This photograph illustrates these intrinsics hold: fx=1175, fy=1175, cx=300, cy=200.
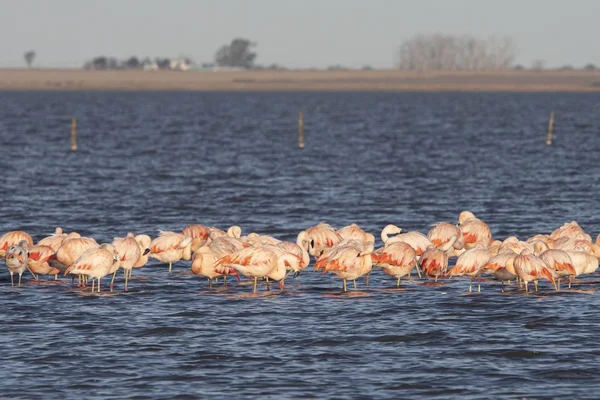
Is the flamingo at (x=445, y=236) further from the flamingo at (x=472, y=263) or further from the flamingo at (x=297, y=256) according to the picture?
the flamingo at (x=297, y=256)

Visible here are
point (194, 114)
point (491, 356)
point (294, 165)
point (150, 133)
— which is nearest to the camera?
point (491, 356)

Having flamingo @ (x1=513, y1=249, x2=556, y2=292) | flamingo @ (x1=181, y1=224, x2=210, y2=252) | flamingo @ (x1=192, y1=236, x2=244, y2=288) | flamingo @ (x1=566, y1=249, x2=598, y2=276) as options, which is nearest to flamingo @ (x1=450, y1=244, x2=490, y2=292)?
flamingo @ (x1=513, y1=249, x2=556, y2=292)

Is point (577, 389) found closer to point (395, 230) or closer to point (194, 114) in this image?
point (395, 230)

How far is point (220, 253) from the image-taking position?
2566 centimetres

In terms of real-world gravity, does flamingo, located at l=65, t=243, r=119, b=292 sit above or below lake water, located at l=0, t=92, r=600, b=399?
above

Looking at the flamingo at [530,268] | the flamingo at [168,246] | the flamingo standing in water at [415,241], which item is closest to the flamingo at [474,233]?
the flamingo standing in water at [415,241]

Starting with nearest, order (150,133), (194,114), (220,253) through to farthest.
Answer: (220,253), (150,133), (194,114)

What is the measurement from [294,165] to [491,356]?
47.3 meters

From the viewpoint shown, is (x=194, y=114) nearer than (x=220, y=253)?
No

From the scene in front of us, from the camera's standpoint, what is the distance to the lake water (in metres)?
18.8

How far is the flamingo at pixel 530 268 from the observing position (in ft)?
80.3

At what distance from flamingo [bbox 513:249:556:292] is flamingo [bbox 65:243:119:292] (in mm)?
8598

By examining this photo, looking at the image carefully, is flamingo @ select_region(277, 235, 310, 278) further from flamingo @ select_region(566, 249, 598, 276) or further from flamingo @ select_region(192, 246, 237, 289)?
flamingo @ select_region(566, 249, 598, 276)

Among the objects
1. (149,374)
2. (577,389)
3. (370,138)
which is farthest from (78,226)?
(370,138)
